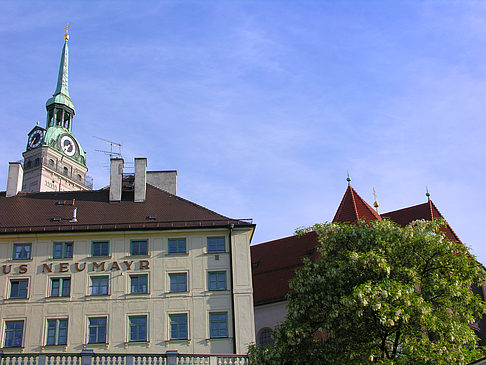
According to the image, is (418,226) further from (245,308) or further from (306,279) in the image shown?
(245,308)

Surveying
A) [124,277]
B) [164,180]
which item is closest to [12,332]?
[124,277]

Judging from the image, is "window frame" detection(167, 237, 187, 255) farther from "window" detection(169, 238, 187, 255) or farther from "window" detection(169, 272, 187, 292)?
"window" detection(169, 272, 187, 292)

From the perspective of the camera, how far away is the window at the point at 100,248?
4434cm

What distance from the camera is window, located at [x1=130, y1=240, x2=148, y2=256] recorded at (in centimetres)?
4441

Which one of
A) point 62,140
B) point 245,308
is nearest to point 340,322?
point 245,308

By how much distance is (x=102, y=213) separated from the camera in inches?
1845

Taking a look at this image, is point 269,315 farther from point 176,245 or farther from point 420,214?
point 176,245

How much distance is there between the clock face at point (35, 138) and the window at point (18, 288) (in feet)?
283

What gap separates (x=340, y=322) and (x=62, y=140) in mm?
105761

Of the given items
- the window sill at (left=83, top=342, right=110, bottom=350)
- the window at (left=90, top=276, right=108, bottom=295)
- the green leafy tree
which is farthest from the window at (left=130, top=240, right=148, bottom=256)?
the green leafy tree

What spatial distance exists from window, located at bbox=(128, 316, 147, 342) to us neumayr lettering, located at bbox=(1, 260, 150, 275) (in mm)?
3502

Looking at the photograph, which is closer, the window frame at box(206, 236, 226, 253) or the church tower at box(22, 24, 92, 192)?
the window frame at box(206, 236, 226, 253)

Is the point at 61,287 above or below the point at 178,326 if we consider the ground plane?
above

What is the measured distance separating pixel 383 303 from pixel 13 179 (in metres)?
33.7
